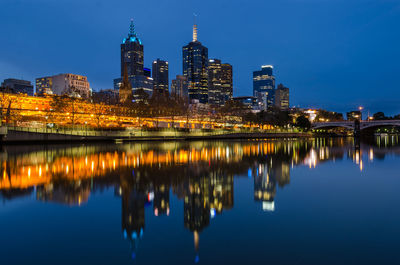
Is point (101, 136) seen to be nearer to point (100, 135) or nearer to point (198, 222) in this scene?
point (100, 135)

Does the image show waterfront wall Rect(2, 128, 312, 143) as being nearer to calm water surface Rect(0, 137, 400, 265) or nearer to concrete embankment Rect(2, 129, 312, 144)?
concrete embankment Rect(2, 129, 312, 144)

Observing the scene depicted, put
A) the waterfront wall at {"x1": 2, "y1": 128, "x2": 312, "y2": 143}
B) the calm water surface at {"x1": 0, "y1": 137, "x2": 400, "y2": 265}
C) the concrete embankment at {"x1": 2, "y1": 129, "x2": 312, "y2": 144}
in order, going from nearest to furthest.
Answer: the calm water surface at {"x1": 0, "y1": 137, "x2": 400, "y2": 265}, the concrete embankment at {"x1": 2, "y1": 129, "x2": 312, "y2": 144}, the waterfront wall at {"x1": 2, "y1": 128, "x2": 312, "y2": 143}

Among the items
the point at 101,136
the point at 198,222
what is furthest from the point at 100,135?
the point at 198,222

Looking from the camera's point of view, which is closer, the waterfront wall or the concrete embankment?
the concrete embankment

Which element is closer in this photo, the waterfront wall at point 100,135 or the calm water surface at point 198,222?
the calm water surface at point 198,222

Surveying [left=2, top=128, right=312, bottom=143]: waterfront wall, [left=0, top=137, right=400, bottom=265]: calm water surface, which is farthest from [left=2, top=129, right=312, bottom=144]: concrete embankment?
[left=0, top=137, right=400, bottom=265]: calm water surface

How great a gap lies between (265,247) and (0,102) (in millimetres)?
73178

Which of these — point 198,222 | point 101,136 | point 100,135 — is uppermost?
point 100,135

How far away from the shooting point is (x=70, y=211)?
8.05 m

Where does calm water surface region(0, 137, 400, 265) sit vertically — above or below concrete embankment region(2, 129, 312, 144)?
below

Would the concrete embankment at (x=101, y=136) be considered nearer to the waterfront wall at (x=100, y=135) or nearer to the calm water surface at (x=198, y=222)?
the waterfront wall at (x=100, y=135)

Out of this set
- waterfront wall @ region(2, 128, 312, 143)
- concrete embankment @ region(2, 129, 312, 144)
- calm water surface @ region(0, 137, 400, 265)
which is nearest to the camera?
calm water surface @ region(0, 137, 400, 265)

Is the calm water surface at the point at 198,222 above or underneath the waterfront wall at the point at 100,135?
underneath

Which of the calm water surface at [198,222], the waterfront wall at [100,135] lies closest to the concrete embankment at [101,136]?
the waterfront wall at [100,135]
